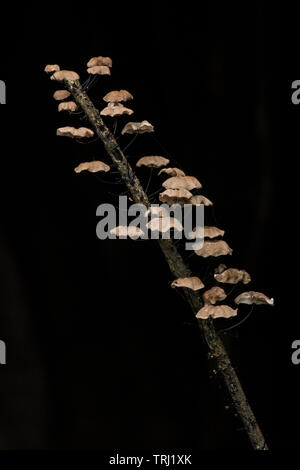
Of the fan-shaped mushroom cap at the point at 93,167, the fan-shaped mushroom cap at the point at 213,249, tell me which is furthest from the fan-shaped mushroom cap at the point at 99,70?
the fan-shaped mushroom cap at the point at 213,249

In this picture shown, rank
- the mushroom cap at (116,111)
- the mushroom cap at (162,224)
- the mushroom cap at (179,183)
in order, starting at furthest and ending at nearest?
1. the mushroom cap at (116,111)
2. the mushroom cap at (179,183)
3. the mushroom cap at (162,224)

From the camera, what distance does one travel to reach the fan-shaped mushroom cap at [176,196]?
2.17 metres

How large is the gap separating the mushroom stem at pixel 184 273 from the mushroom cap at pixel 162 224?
27 cm

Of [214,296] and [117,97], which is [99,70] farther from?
[214,296]

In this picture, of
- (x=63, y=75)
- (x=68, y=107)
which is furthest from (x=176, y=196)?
(x=63, y=75)

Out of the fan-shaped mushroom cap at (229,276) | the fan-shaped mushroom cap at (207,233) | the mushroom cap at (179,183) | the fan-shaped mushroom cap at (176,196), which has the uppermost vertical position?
the mushroom cap at (179,183)

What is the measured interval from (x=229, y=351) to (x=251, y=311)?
0.24 metres

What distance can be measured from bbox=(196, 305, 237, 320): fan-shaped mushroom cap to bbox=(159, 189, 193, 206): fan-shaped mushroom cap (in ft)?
1.45

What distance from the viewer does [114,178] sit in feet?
9.11

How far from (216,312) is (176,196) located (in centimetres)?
49

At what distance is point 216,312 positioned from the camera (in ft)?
7.17

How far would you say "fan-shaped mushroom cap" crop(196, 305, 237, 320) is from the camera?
2.17 meters

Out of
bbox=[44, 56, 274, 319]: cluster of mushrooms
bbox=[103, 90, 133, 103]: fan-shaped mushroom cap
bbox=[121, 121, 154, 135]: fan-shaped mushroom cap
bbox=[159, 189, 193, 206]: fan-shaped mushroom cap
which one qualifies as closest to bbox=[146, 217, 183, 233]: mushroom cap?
bbox=[44, 56, 274, 319]: cluster of mushrooms

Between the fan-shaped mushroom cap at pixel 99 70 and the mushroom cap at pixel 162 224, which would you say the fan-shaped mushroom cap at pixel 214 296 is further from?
the fan-shaped mushroom cap at pixel 99 70
